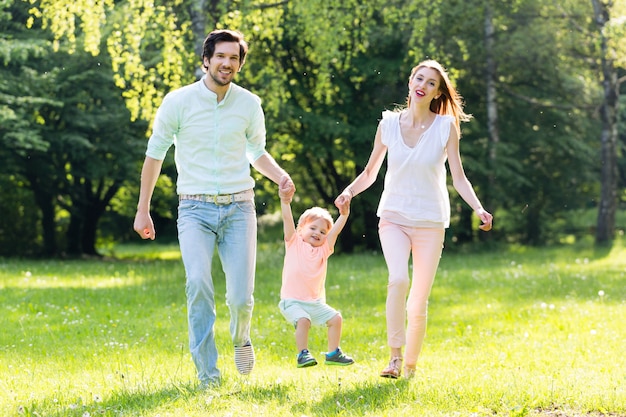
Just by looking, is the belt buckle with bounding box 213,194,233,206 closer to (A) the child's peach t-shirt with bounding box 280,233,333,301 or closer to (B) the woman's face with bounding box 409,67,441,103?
(A) the child's peach t-shirt with bounding box 280,233,333,301

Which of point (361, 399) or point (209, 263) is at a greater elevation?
point (209, 263)

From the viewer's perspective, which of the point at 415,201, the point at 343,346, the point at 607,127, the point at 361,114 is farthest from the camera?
the point at 361,114

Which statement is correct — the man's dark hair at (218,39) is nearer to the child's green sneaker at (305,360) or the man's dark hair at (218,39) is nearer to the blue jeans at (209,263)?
the blue jeans at (209,263)

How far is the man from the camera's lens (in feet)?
22.3

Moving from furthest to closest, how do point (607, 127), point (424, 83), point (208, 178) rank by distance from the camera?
point (607, 127)
point (424, 83)
point (208, 178)

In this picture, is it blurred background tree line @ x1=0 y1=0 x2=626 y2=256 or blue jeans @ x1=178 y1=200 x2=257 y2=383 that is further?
blurred background tree line @ x1=0 y1=0 x2=626 y2=256

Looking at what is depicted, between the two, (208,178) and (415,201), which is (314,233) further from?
(208,178)

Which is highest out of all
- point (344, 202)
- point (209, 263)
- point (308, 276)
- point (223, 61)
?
point (223, 61)

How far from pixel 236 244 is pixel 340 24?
11.1 meters

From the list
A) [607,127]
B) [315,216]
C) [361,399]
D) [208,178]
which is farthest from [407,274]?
[607,127]

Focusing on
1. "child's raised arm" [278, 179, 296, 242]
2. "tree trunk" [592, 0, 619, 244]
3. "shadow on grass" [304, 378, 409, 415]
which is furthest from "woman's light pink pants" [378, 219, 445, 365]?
"tree trunk" [592, 0, 619, 244]

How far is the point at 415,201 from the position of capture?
7.33 m

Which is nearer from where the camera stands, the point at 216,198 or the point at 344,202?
the point at 216,198

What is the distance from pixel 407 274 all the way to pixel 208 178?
65.1 inches
